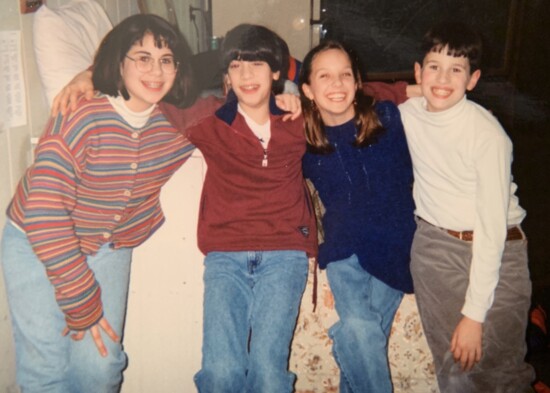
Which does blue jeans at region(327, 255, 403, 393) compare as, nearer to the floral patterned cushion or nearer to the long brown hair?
the floral patterned cushion

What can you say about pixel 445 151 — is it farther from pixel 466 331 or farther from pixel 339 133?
pixel 466 331

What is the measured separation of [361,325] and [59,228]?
0.76 metres

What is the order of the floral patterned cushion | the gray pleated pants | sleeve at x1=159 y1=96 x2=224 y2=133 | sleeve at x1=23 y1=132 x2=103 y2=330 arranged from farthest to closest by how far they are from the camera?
the floral patterned cushion, sleeve at x1=159 y1=96 x2=224 y2=133, the gray pleated pants, sleeve at x1=23 y1=132 x2=103 y2=330

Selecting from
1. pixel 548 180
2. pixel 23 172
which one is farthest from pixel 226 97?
pixel 548 180

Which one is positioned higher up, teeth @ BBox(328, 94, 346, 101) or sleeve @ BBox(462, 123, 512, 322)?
teeth @ BBox(328, 94, 346, 101)

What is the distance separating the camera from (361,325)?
1230 mm

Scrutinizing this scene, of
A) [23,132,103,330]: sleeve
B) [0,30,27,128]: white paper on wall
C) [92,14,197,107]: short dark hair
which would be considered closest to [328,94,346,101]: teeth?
[92,14,197,107]: short dark hair

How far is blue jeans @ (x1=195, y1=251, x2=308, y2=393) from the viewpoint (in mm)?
1137

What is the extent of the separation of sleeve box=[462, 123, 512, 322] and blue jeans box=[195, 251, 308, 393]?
43cm

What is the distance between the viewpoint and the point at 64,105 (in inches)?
43.9

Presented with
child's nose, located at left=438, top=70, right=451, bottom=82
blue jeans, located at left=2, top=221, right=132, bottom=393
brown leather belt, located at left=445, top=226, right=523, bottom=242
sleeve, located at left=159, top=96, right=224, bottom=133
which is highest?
child's nose, located at left=438, top=70, right=451, bottom=82

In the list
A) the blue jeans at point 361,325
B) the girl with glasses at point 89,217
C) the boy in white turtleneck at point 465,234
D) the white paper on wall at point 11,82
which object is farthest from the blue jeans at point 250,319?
the white paper on wall at point 11,82

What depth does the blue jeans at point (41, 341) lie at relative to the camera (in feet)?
3.76

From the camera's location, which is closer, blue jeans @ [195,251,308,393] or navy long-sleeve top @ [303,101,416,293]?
blue jeans @ [195,251,308,393]
